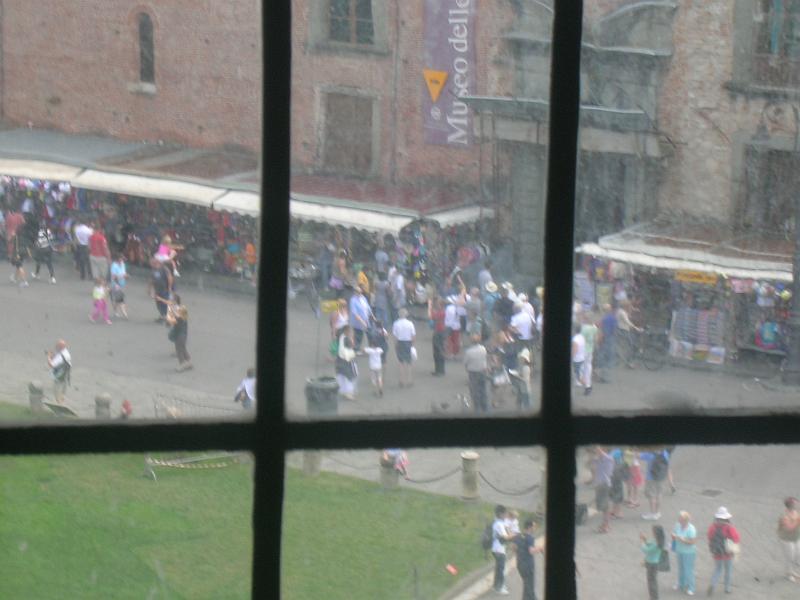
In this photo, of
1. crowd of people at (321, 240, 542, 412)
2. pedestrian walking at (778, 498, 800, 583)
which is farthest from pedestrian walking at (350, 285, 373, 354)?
pedestrian walking at (778, 498, 800, 583)

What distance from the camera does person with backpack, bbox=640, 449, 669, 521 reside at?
809mm

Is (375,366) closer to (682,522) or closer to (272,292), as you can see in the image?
(272,292)

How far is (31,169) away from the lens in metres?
0.83

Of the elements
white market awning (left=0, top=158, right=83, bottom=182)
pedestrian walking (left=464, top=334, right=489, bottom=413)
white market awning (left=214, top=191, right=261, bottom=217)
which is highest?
white market awning (left=0, top=158, right=83, bottom=182)

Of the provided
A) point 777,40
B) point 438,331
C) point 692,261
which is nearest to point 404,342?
point 438,331

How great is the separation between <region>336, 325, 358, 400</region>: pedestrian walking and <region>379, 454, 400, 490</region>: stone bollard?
5 centimetres

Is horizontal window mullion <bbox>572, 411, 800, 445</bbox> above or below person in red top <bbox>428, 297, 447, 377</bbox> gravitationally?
below

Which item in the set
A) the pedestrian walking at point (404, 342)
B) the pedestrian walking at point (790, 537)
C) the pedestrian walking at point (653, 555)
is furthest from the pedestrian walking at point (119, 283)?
the pedestrian walking at point (790, 537)

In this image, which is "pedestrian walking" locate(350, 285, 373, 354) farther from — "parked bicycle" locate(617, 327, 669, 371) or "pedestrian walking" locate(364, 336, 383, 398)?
"parked bicycle" locate(617, 327, 669, 371)

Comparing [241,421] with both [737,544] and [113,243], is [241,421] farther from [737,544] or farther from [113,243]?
[737,544]

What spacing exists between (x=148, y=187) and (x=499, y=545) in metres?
0.39

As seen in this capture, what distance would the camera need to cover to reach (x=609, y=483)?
0.83 metres

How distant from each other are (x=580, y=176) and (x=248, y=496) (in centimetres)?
35

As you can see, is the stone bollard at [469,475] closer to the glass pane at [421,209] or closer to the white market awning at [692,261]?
the glass pane at [421,209]
